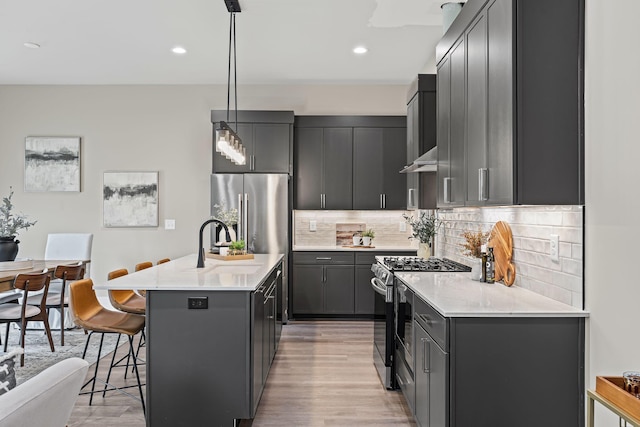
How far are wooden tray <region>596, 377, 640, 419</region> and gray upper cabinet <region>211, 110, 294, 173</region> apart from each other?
4.50 meters

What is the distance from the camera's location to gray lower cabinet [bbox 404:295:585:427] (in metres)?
2.09

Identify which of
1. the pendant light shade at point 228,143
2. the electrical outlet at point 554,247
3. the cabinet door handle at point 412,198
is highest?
the pendant light shade at point 228,143

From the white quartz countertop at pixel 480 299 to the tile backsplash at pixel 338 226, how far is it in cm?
305

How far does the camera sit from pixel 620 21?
6.27ft

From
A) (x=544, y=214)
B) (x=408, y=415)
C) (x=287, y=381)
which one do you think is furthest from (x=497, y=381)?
(x=287, y=381)

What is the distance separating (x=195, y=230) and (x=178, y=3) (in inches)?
121

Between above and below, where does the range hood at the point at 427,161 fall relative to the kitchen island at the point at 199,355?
above

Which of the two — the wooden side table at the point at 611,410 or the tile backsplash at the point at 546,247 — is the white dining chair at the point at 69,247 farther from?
the wooden side table at the point at 611,410

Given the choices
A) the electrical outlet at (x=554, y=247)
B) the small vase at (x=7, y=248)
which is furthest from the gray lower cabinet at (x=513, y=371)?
the small vase at (x=7, y=248)

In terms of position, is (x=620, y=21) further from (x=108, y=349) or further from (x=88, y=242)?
(x=88, y=242)

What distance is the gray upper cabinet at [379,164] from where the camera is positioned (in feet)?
19.6

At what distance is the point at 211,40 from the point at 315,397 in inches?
133

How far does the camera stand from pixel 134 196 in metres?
6.16

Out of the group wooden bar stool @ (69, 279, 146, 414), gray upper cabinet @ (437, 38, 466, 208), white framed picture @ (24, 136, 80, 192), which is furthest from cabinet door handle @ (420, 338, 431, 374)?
white framed picture @ (24, 136, 80, 192)
